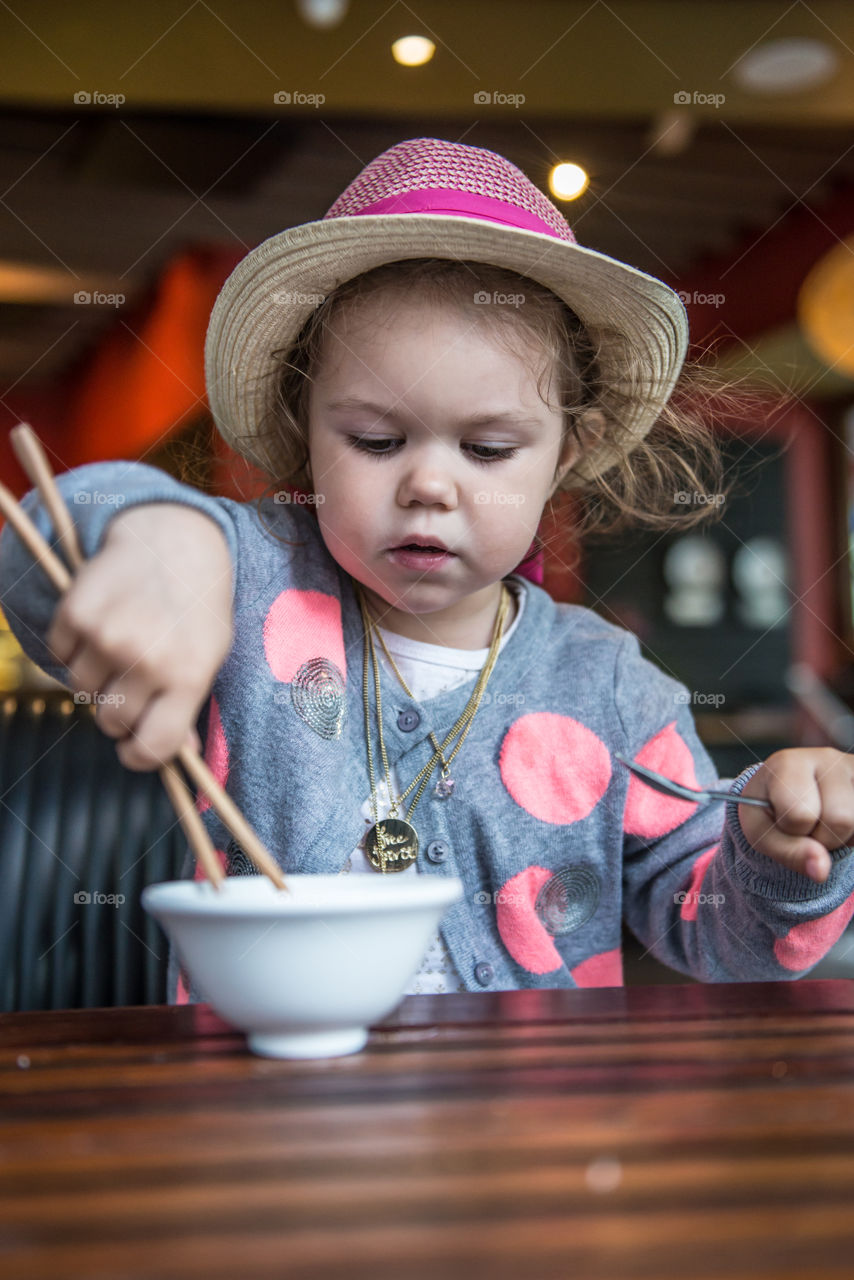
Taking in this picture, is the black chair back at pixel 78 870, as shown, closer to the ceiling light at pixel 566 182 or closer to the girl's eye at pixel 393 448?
the girl's eye at pixel 393 448

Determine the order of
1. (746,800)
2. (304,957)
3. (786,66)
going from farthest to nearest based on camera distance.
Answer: (786,66)
(746,800)
(304,957)

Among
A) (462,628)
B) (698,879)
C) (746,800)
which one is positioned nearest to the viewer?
(746,800)

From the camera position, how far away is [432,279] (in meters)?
0.95

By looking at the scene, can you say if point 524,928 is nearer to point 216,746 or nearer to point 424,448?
point 216,746

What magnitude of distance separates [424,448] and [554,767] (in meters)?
0.33

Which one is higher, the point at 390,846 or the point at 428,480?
the point at 428,480

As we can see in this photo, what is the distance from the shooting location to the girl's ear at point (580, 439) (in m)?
1.11

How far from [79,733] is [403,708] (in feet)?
1.20

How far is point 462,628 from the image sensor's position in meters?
1.11

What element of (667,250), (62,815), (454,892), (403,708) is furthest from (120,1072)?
(667,250)

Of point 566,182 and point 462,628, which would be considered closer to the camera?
point 462,628

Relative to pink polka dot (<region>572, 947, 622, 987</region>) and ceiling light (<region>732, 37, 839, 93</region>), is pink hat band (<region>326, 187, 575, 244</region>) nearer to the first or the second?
pink polka dot (<region>572, 947, 622, 987</region>)

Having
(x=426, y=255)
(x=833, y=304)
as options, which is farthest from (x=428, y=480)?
(x=833, y=304)

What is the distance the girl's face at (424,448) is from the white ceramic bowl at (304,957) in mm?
399
